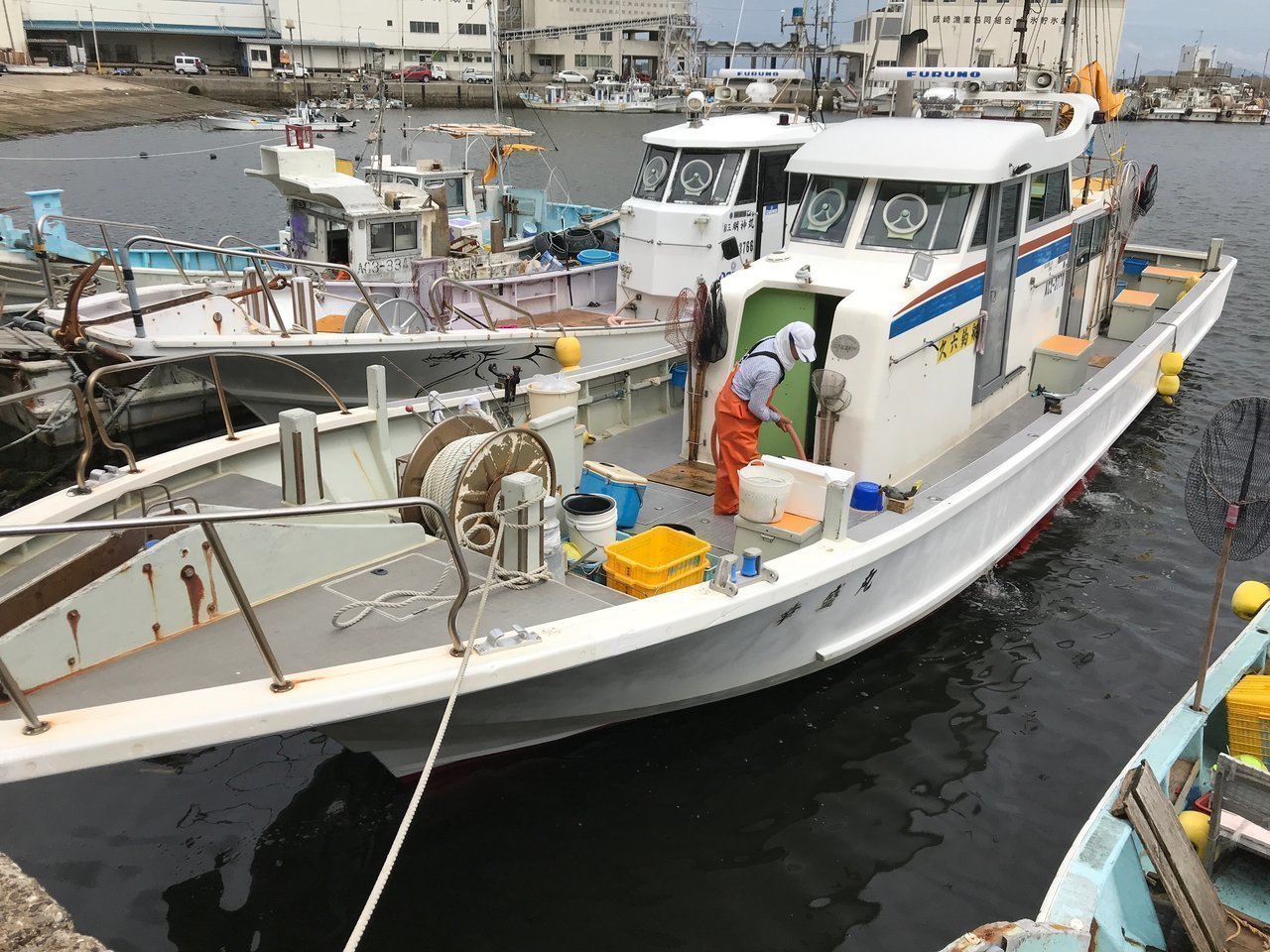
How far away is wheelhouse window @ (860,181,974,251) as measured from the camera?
24.2ft

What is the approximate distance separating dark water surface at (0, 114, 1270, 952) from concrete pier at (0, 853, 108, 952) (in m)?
1.81

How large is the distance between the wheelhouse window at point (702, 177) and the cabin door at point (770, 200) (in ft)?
1.35

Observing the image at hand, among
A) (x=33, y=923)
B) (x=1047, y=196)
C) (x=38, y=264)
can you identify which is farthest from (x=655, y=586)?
(x=38, y=264)

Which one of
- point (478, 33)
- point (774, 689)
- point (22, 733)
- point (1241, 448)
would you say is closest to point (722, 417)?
point (774, 689)

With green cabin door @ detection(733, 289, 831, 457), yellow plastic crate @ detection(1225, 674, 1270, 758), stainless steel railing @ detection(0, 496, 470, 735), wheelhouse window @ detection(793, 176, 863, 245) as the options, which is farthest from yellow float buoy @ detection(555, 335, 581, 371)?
yellow plastic crate @ detection(1225, 674, 1270, 758)

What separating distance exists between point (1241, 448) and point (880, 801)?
278cm

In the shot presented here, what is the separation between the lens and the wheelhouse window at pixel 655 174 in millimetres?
11797

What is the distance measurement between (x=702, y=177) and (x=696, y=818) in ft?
26.3

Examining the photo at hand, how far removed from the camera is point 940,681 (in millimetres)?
7051

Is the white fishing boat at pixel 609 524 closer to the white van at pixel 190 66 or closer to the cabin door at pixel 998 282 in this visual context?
the cabin door at pixel 998 282

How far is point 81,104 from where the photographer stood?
5669 cm

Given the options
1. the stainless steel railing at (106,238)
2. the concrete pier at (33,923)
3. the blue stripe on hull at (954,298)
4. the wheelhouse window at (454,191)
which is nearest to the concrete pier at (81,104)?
the wheelhouse window at (454,191)

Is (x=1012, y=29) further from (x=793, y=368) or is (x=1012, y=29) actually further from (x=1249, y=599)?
(x=1249, y=599)

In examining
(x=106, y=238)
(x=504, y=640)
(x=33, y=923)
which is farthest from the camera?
(x=106, y=238)
